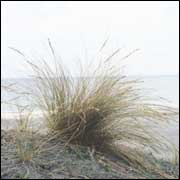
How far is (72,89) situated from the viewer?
3213mm

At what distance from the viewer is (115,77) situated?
3.29m

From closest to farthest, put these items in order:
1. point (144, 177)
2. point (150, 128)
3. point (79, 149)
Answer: point (144, 177) < point (79, 149) < point (150, 128)

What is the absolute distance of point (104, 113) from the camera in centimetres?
310

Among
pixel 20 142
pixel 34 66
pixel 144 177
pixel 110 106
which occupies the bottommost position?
pixel 144 177

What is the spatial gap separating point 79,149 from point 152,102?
25.0 inches

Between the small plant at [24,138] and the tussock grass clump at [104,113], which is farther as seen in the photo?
the tussock grass clump at [104,113]

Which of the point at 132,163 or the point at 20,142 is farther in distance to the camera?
the point at 132,163

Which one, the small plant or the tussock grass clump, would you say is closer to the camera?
the small plant

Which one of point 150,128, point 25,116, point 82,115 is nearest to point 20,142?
point 25,116

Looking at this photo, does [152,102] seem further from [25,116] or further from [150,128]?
[25,116]

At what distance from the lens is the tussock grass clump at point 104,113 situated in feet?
10.1

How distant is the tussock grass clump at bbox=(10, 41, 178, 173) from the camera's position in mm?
3092

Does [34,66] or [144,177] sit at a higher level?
[34,66]

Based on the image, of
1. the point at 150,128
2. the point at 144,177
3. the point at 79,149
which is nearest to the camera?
the point at 144,177
